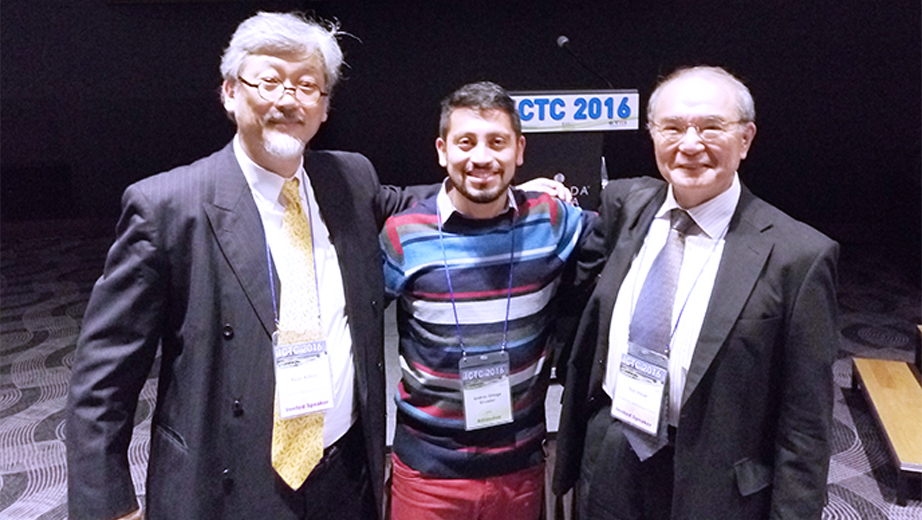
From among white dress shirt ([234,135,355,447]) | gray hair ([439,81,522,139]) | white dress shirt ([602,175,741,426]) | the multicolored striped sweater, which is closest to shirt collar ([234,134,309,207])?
white dress shirt ([234,135,355,447])

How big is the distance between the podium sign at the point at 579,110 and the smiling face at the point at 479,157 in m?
0.70

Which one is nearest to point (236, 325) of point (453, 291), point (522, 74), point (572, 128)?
point (453, 291)

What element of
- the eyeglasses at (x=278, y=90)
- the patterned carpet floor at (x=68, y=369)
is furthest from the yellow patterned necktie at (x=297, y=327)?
the patterned carpet floor at (x=68, y=369)

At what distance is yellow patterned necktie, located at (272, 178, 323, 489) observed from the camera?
147 centimetres

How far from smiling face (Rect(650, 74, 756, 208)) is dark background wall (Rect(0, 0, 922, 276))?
185 inches

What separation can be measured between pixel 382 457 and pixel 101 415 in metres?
0.65

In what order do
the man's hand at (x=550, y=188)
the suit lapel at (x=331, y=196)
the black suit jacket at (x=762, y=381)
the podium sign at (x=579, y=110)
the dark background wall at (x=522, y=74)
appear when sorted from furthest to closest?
1. the dark background wall at (x=522, y=74)
2. the podium sign at (x=579, y=110)
3. the man's hand at (x=550, y=188)
4. the suit lapel at (x=331, y=196)
5. the black suit jacket at (x=762, y=381)

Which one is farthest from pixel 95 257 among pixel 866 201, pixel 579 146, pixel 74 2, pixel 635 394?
pixel 866 201

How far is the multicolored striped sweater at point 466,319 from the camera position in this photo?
1.65 m

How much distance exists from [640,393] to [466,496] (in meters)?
0.54

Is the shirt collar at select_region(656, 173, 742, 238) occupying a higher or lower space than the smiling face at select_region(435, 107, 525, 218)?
lower

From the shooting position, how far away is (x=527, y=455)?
5.68 ft

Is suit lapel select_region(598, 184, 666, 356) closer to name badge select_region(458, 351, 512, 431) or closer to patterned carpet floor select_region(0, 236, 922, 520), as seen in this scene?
name badge select_region(458, 351, 512, 431)

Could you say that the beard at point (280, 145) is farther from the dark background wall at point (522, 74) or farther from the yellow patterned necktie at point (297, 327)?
the dark background wall at point (522, 74)
